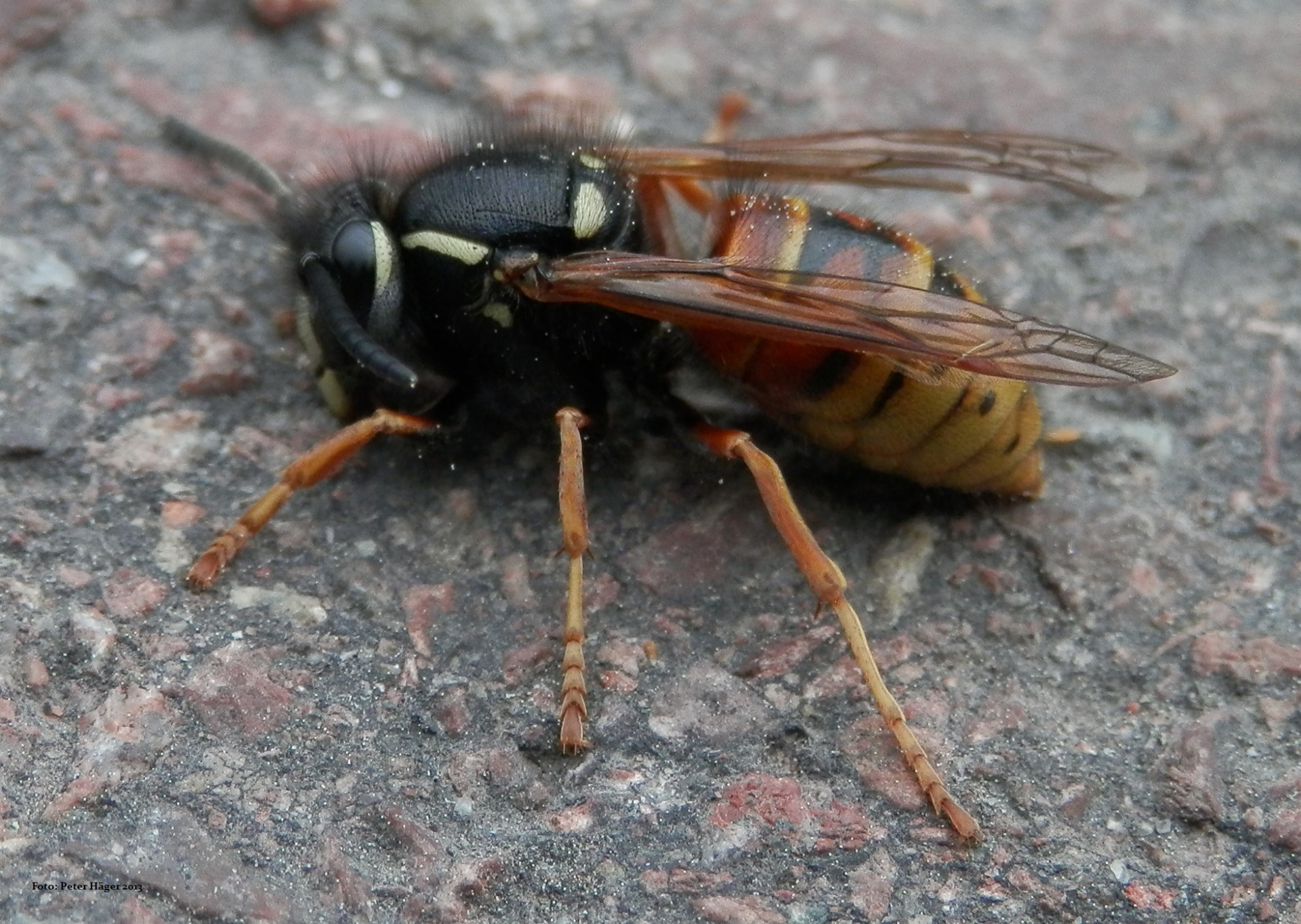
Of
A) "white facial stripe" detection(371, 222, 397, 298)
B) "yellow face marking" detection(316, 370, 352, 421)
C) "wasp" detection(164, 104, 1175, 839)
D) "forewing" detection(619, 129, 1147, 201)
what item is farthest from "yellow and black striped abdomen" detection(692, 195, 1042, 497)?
"yellow face marking" detection(316, 370, 352, 421)

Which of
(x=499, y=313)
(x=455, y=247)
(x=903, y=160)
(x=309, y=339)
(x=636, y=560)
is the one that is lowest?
(x=636, y=560)

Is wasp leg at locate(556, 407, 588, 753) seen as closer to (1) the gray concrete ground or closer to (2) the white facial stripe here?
(1) the gray concrete ground

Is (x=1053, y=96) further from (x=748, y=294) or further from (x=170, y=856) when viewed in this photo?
(x=170, y=856)

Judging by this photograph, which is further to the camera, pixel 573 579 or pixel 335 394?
pixel 335 394

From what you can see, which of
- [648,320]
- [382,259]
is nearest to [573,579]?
[648,320]

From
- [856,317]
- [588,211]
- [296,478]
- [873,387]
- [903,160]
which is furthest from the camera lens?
[903,160]

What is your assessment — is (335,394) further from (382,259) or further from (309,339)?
(382,259)

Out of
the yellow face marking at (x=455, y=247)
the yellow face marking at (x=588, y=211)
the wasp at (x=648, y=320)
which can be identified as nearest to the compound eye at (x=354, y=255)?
the wasp at (x=648, y=320)
